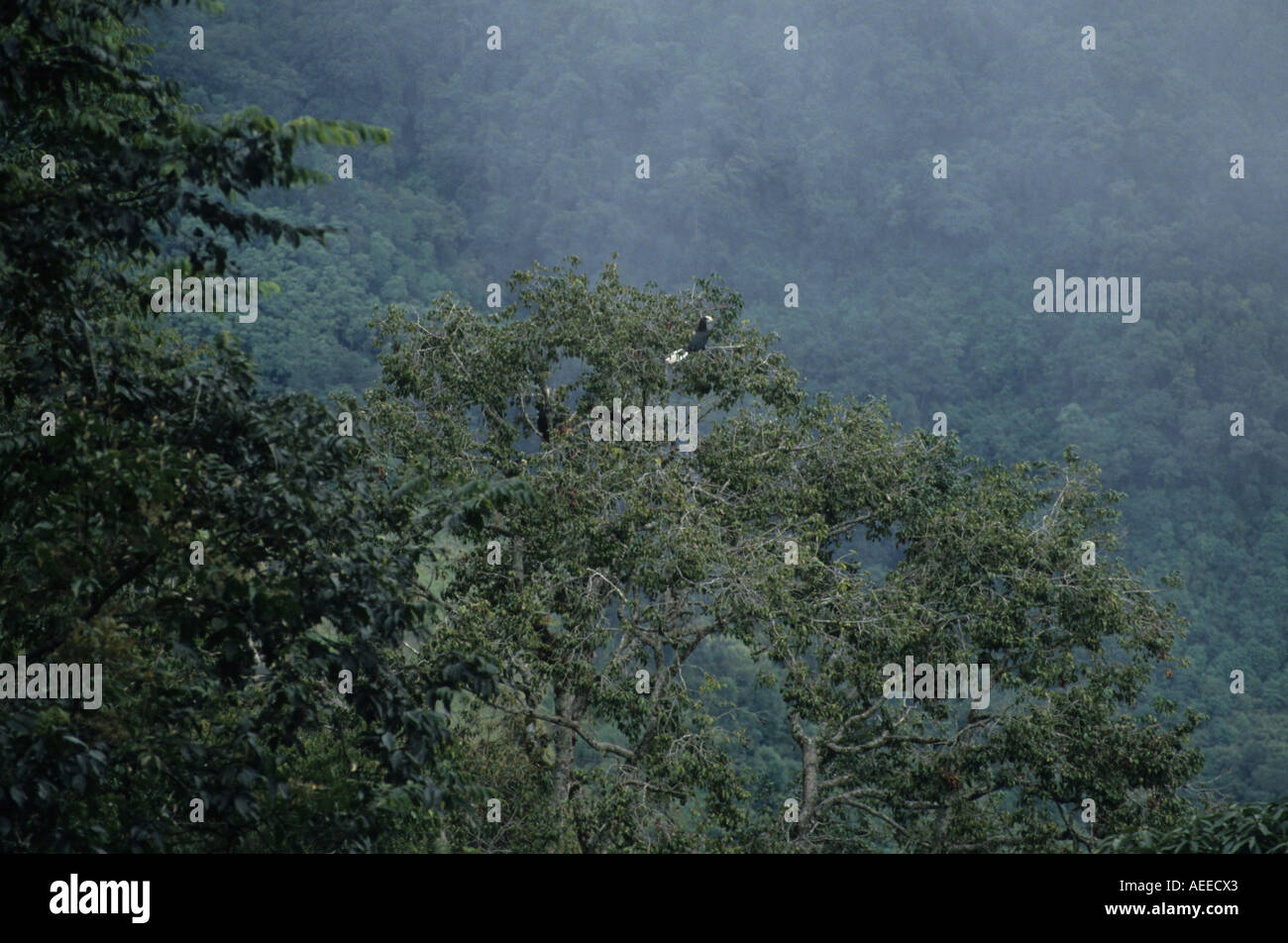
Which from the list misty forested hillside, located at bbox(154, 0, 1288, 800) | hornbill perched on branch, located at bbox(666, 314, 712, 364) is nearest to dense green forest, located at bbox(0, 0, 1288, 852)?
hornbill perched on branch, located at bbox(666, 314, 712, 364)

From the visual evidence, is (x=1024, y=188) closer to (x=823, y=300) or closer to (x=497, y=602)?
(x=823, y=300)

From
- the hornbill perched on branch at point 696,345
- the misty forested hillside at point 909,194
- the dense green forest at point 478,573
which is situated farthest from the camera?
the misty forested hillside at point 909,194

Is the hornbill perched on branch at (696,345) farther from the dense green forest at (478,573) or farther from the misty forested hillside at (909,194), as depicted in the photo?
the misty forested hillside at (909,194)

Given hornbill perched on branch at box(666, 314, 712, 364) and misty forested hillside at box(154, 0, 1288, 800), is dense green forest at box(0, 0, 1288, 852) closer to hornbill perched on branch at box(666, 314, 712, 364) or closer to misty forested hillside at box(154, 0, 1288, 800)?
hornbill perched on branch at box(666, 314, 712, 364)

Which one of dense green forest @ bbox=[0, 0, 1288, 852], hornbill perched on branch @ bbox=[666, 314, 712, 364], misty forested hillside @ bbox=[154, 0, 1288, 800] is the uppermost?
misty forested hillside @ bbox=[154, 0, 1288, 800]

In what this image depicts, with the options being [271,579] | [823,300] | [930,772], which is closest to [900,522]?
[930,772]

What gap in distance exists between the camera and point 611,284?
12.9 m

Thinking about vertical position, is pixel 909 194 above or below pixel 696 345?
above

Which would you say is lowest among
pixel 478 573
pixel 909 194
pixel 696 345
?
pixel 478 573

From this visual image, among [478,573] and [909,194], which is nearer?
[478,573]

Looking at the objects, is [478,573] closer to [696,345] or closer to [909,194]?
[696,345]

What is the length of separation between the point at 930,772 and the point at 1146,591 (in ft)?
8.21

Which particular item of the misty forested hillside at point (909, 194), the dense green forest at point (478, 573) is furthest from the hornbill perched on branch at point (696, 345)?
the misty forested hillside at point (909, 194)

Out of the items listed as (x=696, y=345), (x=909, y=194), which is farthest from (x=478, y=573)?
(x=909, y=194)
